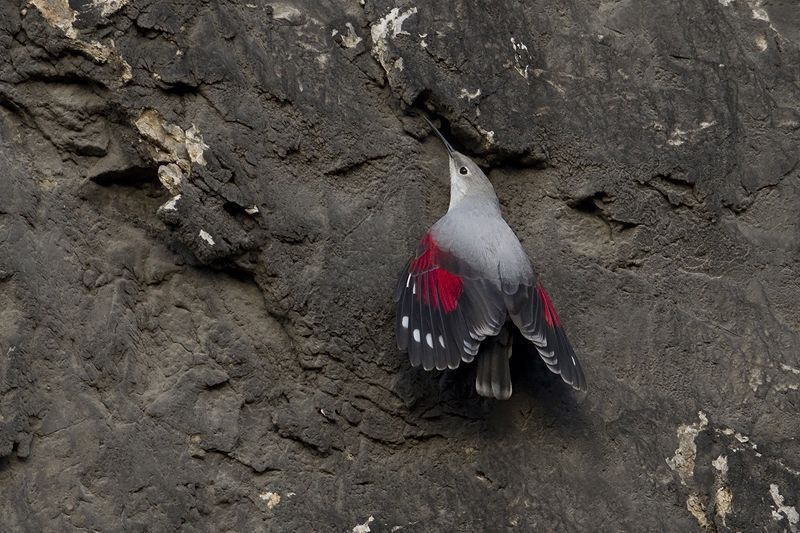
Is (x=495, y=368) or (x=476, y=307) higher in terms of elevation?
(x=476, y=307)

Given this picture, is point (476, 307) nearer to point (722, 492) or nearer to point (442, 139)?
point (442, 139)

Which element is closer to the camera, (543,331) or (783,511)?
(543,331)

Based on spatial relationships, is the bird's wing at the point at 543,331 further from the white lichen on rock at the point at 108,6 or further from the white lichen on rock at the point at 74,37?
the white lichen on rock at the point at 108,6

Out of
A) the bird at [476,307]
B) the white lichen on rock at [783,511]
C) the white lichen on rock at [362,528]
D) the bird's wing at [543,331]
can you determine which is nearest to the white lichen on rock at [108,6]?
the bird at [476,307]

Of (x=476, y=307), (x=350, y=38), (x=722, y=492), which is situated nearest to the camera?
(x=476, y=307)

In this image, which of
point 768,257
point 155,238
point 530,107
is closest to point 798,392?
point 768,257

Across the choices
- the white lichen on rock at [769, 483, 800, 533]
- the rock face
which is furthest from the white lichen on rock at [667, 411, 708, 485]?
the white lichen on rock at [769, 483, 800, 533]

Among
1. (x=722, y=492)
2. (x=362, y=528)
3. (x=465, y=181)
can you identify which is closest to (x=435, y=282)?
(x=465, y=181)
